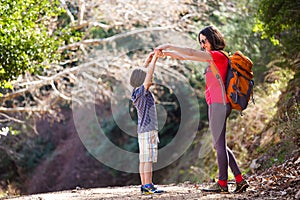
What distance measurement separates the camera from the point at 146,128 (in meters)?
5.89

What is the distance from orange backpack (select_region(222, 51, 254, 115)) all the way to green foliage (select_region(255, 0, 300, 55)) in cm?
365

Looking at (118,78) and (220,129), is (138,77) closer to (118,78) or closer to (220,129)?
(220,129)

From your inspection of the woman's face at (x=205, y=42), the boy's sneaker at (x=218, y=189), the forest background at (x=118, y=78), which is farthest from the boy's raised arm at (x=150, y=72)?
the forest background at (x=118, y=78)

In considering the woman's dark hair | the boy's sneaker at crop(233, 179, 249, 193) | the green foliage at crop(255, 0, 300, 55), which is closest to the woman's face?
the woman's dark hair

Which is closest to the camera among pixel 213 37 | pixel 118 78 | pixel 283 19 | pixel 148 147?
pixel 213 37

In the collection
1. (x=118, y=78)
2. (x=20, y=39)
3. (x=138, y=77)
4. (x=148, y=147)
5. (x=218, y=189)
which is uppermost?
(x=20, y=39)

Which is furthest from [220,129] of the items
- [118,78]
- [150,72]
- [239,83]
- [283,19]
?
[118,78]

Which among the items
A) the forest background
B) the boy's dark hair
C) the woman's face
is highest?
the woman's face

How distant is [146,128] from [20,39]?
3.04m

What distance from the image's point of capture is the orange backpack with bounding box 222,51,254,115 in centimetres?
511

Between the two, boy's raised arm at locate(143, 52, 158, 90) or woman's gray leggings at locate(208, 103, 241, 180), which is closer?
woman's gray leggings at locate(208, 103, 241, 180)

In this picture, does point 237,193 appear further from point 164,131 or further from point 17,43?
point 164,131

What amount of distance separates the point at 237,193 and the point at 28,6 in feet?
15.0

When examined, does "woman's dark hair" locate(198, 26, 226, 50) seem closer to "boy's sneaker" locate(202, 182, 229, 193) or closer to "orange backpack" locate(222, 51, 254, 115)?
"orange backpack" locate(222, 51, 254, 115)
